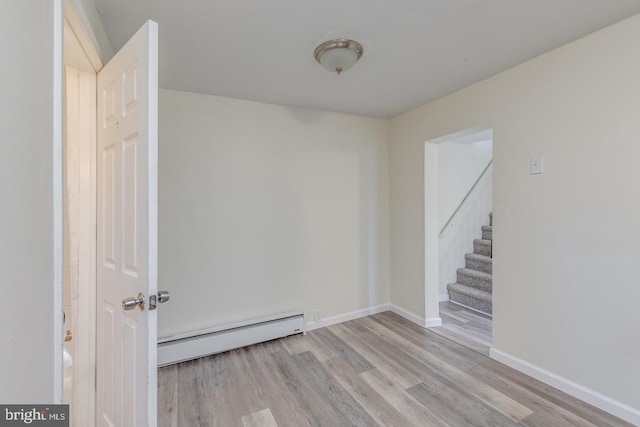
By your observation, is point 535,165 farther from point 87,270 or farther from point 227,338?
point 87,270

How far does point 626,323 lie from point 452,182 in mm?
2765

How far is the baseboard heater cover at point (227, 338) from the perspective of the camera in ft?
7.43

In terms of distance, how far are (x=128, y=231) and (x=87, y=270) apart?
0.54 m

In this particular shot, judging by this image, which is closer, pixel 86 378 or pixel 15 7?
pixel 15 7

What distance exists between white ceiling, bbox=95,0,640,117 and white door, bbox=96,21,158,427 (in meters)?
0.52

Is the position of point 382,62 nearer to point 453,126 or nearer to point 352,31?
point 352,31

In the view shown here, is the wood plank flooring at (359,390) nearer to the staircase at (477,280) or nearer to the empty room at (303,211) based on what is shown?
the empty room at (303,211)

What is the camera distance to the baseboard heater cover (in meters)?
2.26

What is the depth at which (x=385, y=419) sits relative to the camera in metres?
1.70

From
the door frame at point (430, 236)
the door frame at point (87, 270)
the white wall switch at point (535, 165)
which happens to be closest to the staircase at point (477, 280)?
the door frame at point (430, 236)

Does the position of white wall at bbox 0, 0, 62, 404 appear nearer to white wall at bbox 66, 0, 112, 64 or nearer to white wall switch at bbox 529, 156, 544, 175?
white wall at bbox 66, 0, 112, 64

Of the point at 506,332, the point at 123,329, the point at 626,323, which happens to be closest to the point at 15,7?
the point at 123,329

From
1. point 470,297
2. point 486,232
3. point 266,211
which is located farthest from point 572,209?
point 486,232

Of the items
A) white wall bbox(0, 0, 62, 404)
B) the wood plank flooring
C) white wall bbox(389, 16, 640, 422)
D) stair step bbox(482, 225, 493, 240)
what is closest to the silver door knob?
white wall bbox(0, 0, 62, 404)
